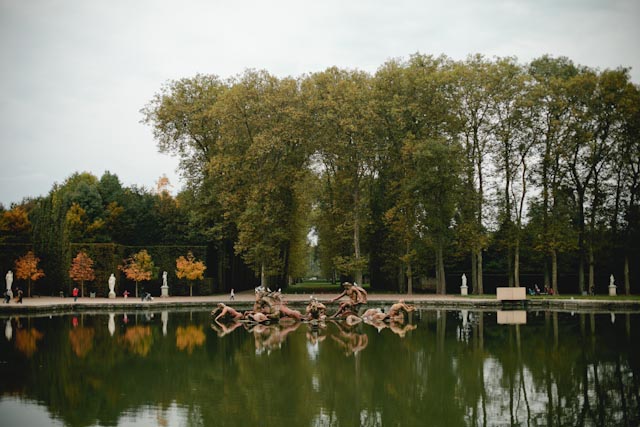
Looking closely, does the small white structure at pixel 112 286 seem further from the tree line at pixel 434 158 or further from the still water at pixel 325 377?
the still water at pixel 325 377

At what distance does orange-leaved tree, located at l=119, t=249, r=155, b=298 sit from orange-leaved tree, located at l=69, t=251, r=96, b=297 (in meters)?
2.13

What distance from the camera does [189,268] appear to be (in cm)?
4219

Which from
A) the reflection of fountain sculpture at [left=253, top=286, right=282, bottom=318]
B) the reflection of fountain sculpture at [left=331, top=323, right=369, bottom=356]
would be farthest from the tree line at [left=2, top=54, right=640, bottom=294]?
the reflection of fountain sculpture at [left=331, top=323, right=369, bottom=356]

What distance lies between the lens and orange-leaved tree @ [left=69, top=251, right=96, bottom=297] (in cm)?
4000

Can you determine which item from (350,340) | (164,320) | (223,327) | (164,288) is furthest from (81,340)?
(164,288)

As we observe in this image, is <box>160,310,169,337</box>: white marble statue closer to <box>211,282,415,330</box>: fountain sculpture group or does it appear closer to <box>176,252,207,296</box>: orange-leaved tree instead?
<box>211,282,415,330</box>: fountain sculpture group

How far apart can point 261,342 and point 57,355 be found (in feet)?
20.3

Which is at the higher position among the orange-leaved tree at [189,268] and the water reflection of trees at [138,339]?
the orange-leaved tree at [189,268]

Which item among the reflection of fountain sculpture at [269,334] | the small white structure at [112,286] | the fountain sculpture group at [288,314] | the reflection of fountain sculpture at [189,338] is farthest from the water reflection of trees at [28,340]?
the small white structure at [112,286]

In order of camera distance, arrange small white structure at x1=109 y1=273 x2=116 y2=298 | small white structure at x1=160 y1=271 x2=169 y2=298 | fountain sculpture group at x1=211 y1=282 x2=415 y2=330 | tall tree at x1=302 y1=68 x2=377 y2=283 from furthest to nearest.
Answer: small white structure at x1=160 y1=271 x2=169 y2=298 < tall tree at x1=302 y1=68 x2=377 y2=283 < small white structure at x1=109 y1=273 x2=116 y2=298 < fountain sculpture group at x1=211 y1=282 x2=415 y2=330

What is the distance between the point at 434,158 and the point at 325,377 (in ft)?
91.4

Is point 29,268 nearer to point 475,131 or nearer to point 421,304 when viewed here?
point 421,304

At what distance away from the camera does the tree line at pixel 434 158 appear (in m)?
39.5

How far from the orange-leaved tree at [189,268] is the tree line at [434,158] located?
3205mm
